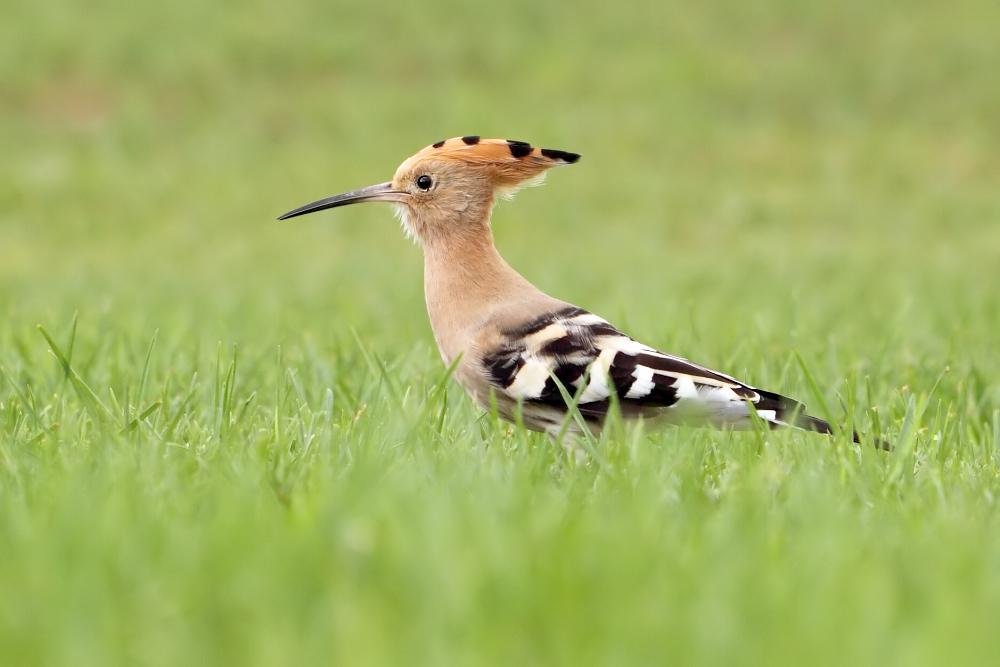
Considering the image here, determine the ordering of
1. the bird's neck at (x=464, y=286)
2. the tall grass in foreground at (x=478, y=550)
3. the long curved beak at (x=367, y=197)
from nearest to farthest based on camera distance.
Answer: the tall grass in foreground at (x=478, y=550)
the bird's neck at (x=464, y=286)
the long curved beak at (x=367, y=197)

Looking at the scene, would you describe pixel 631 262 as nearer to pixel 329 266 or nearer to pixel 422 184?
pixel 329 266

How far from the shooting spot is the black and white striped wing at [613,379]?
2.84m

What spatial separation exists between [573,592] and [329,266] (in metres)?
7.97

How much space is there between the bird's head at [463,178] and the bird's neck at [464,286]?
1.8 inches

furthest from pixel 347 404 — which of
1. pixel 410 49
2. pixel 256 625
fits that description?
pixel 410 49

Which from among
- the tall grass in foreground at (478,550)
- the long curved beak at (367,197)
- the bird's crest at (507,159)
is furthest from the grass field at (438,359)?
the bird's crest at (507,159)

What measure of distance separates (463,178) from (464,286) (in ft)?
1.23

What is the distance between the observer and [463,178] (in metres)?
3.43

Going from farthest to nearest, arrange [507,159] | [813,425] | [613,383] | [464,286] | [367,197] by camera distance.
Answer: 1. [367,197]
2. [507,159]
3. [464,286]
4. [613,383]
5. [813,425]

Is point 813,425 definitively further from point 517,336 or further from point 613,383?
point 517,336

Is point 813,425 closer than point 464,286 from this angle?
Yes

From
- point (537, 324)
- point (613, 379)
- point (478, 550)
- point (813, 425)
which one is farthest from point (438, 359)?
point (478, 550)

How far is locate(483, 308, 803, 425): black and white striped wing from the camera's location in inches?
112

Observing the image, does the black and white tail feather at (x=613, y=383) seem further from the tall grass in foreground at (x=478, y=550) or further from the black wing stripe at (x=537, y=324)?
the tall grass in foreground at (x=478, y=550)
